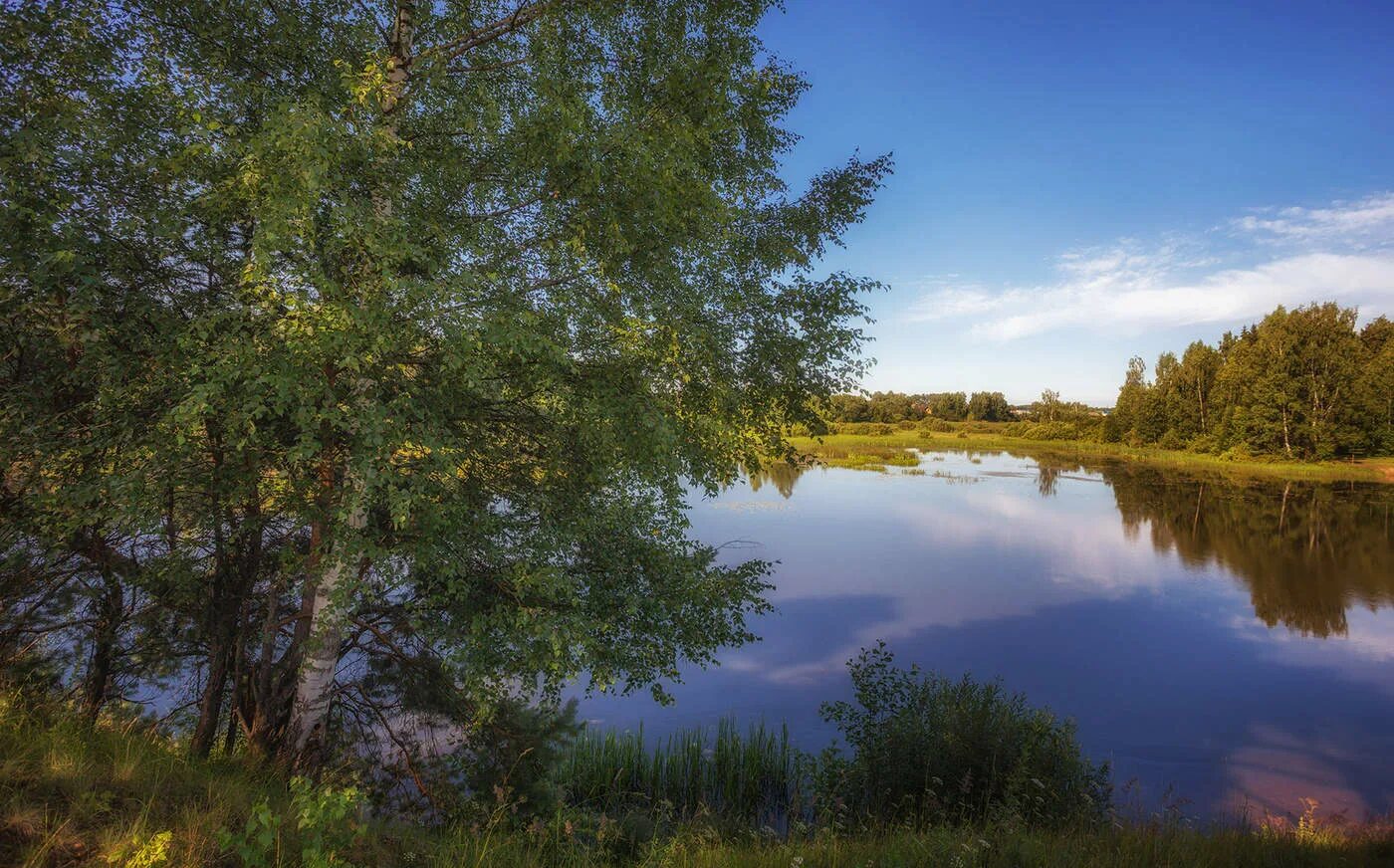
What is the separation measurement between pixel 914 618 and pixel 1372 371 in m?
59.5

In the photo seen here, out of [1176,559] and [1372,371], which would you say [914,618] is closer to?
[1176,559]

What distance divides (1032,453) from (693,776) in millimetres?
75790

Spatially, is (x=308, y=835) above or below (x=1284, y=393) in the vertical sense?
below

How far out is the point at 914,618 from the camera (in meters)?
16.4

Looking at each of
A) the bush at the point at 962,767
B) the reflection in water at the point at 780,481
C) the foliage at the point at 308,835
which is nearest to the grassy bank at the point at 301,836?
the foliage at the point at 308,835

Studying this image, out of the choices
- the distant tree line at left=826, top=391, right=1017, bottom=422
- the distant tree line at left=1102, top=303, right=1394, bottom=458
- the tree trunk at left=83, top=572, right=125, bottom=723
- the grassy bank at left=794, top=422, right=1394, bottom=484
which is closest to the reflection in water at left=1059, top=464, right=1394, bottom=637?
the grassy bank at left=794, top=422, right=1394, bottom=484

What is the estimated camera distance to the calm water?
10.5m

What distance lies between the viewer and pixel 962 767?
24.0ft

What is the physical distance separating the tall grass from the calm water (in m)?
1.61

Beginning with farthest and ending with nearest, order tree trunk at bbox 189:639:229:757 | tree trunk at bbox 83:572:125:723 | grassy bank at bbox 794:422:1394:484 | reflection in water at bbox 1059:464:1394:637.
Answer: grassy bank at bbox 794:422:1394:484, reflection in water at bbox 1059:464:1394:637, tree trunk at bbox 189:639:229:757, tree trunk at bbox 83:572:125:723

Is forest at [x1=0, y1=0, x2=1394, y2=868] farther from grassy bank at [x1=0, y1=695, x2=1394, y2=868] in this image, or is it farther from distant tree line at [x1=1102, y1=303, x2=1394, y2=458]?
distant tree line at [x1=1102, y1=303, x2=1394, y2=458]

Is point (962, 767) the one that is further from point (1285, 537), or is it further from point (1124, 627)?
point (1285, 537)

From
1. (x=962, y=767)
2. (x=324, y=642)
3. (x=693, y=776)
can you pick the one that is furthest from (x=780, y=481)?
(x=324, y=642)

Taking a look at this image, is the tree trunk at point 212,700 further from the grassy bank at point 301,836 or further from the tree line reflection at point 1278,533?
the tree line reflection at point 1278,533
